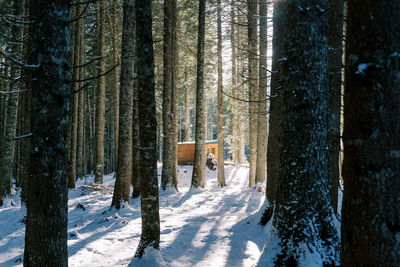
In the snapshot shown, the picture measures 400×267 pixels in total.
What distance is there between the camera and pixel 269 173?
7020mm

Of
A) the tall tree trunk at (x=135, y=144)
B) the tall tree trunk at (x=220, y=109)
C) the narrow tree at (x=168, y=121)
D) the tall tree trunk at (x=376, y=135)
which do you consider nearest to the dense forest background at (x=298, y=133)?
the tall tree trunk at (x=376, y=135)

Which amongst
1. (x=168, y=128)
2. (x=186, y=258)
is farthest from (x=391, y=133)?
(x=168, y=128)

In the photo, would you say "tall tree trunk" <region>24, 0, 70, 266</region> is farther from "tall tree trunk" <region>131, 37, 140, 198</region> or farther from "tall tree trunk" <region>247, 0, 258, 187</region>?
"tall tree trunk" <region>247, 0, 258, 187</region>

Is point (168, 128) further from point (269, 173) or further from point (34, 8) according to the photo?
point (34, 8)

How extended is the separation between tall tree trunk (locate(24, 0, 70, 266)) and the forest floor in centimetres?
198

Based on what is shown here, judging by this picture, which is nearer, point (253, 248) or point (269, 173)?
point (253, 248)

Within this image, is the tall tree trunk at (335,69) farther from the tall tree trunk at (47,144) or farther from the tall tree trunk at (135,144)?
the tall tree trunk at (135,144)

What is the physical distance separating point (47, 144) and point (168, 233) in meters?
4.55

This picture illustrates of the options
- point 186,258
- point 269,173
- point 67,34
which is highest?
point 67,34

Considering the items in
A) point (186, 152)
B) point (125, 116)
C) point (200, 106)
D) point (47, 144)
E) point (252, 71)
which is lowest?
point (186, 152)

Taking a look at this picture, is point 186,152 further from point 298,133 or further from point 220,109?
point 298,133

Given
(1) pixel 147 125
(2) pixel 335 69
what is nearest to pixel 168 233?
(1) pixel 147 125

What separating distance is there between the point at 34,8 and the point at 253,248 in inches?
212

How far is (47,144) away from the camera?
120 inches
